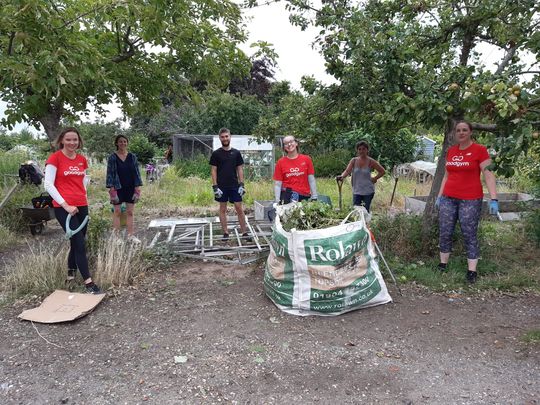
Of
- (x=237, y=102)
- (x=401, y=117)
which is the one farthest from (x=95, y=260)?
(x=237, y=102)

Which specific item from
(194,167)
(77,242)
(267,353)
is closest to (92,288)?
(77,242)

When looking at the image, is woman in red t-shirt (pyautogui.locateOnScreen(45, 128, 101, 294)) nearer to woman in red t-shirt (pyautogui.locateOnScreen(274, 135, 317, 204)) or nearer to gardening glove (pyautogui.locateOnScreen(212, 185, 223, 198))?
gardening glove (pyautogui.locateOnScreen(212, 185, 223, 198))

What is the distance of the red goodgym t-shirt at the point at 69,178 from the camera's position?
3.99m

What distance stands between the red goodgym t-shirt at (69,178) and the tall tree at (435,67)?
2.85m

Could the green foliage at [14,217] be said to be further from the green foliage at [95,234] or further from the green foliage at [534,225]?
the green foliage at [534,225]

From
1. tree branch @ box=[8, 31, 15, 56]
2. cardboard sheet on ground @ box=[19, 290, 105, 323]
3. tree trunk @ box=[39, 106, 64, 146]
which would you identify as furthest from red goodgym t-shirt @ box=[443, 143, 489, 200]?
tree trunk @ box=[39, 106, 64, 146]

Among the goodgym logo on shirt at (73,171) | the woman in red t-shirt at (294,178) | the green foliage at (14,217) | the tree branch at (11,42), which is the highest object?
the tree branch at (11,42)

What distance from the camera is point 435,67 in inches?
180

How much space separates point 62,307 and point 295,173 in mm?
2774

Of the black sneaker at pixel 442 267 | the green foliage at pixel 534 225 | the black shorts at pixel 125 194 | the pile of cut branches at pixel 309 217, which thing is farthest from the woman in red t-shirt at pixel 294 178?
the green foliage at pixel 534 225

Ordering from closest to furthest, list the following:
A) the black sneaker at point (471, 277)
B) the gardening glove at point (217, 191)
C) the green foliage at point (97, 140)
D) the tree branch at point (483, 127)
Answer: the black sneaker at point (471, 277) < the tree branch at point (483, 127) < the gardening glove at point (217, 191) < the green foliage at point (97, 140)

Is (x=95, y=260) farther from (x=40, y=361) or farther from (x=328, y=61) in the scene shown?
(x=328, y=61)

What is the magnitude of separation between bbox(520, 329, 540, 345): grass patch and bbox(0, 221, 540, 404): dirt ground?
0.07 m

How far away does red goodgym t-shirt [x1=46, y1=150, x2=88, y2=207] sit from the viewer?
13.1ft
